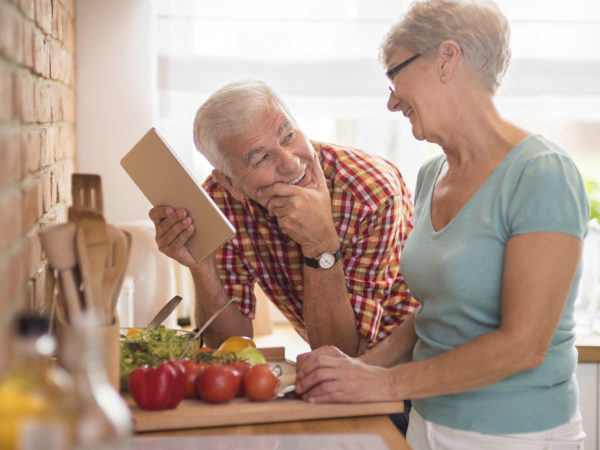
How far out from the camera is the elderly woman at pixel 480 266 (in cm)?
107

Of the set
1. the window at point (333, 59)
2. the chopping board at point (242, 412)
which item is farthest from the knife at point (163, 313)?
the window at point (333, 59)

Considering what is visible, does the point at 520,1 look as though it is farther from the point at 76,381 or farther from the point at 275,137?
the point at 76,381

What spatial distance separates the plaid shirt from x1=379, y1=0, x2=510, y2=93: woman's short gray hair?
1.35ft

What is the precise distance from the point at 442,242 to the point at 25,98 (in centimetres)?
69

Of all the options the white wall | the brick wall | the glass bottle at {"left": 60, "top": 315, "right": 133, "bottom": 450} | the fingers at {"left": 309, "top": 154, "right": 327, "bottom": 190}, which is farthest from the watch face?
the white wall

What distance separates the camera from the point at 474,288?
1156 mm

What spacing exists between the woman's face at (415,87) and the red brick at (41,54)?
60 centimetres

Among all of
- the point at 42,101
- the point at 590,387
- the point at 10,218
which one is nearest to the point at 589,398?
the point at 590,387

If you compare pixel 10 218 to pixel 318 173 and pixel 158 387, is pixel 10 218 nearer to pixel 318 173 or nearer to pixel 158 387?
pixel 158 387

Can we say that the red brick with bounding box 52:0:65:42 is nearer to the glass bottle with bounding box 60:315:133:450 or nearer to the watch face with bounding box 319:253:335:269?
the watch face with bounding box 319:253:335:269

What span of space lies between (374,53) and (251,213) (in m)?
1.07

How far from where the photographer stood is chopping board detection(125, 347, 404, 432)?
1.09 meters

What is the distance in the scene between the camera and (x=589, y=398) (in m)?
2.11

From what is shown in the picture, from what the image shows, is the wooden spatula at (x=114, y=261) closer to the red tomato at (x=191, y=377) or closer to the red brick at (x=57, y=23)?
the red tomato at (x=191, y=377)
